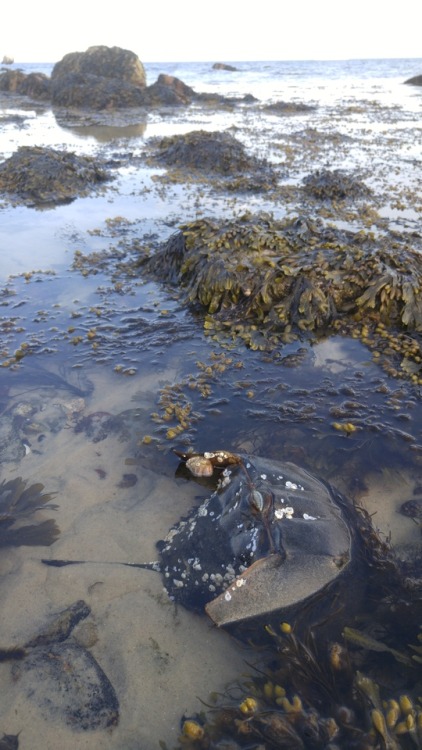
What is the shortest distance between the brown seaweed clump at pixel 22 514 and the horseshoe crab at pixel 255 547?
0.27m

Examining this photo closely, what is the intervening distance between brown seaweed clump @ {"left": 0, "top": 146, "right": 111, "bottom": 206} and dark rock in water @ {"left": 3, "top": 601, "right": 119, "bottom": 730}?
32.8 feet

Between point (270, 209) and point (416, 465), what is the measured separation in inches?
297

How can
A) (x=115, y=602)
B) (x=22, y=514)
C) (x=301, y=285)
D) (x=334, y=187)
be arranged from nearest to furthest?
(x=115, y=602) → (x=22, y=514) → (x=301, y=285) → (x=334, y=187)

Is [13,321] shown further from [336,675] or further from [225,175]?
[225,175]

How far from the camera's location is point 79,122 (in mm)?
23797

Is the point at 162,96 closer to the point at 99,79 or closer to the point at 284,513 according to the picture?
the point at 99,79

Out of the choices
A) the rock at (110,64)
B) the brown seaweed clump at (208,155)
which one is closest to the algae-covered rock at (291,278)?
the brown seaweed clump at (208,155)

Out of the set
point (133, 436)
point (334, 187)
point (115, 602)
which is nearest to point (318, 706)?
point (115, 602)

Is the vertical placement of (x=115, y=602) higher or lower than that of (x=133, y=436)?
lower

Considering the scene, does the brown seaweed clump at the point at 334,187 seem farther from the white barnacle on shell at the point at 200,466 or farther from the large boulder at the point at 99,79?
the large boulder at the point at 99,79

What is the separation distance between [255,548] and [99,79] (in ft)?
114

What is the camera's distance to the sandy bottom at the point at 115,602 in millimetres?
2475

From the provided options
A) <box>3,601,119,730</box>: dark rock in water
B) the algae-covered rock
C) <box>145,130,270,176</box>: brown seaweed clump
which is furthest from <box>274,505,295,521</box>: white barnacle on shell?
<box>145,130,270,176</box>: brown seaweed clump

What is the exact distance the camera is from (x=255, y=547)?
3.04 metres
